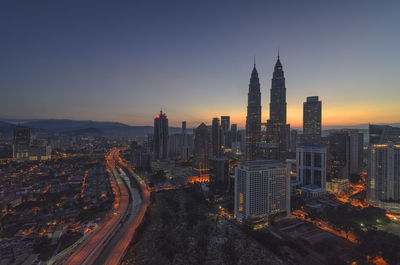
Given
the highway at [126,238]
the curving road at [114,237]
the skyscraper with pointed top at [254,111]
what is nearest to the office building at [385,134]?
the skyscraper with pointed top at [254,111]

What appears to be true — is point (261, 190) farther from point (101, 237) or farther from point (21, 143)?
point (21, 143)

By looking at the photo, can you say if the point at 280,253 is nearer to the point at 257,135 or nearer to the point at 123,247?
the point at 123,247

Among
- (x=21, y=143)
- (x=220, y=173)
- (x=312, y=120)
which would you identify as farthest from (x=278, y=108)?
(x=21, y=143)

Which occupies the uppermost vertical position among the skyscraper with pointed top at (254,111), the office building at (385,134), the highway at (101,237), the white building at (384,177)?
the skyscraper with pointed top at (254,111)

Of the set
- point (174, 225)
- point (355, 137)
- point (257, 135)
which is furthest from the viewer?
point (257, 135)

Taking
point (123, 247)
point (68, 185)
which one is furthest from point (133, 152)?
point (123, 247)

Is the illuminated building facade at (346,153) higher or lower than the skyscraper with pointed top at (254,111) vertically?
lower

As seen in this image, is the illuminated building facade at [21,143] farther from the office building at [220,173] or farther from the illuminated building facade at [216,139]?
the office building at [220,173]
